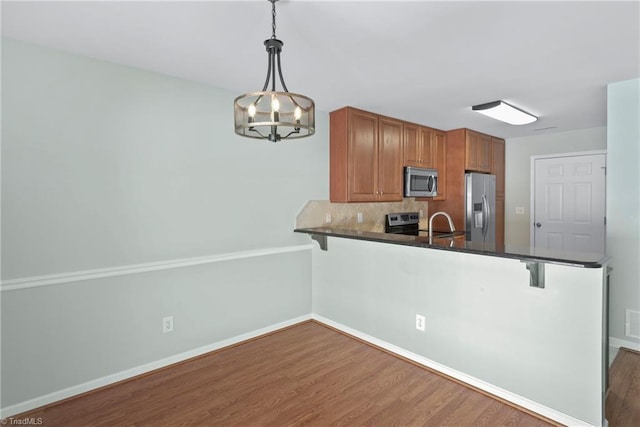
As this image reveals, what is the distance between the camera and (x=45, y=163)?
7.22 ft

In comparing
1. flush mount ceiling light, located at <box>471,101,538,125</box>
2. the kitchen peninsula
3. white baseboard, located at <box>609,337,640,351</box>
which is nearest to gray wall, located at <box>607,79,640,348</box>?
white baseboard, located at <box>609,337,640,351</box>

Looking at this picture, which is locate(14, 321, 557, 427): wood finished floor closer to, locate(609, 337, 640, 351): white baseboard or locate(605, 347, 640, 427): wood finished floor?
locate(605, 347, 640, 427): wood finished floor

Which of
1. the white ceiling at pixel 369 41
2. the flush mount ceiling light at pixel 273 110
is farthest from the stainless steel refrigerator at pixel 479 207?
the flush mount ceiling light at pixel 273 110

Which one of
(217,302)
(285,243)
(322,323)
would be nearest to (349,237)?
(285,243)

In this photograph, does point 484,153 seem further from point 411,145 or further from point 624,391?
point 624,391

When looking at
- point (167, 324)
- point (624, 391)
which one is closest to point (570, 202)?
point (624, 391)

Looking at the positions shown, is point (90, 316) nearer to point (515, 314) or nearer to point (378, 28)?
point (378, 28)

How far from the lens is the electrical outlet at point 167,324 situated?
8.90 feet

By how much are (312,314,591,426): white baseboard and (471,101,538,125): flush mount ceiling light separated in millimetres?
2466

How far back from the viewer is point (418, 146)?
14.6 feet

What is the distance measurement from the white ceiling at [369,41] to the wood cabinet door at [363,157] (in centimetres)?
58

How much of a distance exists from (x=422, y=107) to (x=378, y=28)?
186 centimetres

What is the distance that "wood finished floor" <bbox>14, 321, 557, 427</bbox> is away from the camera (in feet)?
6.80

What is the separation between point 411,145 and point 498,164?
5.84 ft
